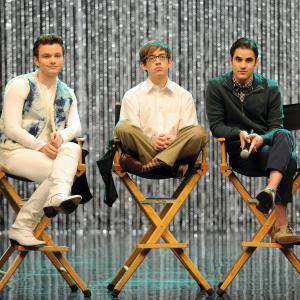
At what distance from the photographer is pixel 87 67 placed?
8039 mm

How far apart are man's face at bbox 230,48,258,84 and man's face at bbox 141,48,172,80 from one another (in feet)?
0.97

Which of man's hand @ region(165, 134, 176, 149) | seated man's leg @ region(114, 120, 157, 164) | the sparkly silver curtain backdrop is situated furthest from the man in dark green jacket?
the sparkly silver curtain backdrop

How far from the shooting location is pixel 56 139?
4.21 metres

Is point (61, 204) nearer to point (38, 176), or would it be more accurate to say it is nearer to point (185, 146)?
point (38, 176)

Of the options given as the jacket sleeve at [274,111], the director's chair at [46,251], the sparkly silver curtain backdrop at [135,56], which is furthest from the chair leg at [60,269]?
the sparkly silver curtain backdrop at [135,56]

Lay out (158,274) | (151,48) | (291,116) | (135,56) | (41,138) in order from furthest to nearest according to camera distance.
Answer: (135,56)
(158,274)
(291,116)
(151,48)
(41,138)

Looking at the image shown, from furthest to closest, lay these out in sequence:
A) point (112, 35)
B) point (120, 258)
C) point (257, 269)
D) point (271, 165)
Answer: point (112, 35) < point (120, 258) < point (257, 269) < point (271, 165)

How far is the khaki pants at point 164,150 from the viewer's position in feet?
13.9

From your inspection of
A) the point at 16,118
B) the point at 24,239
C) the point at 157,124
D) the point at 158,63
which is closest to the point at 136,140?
the point at 157,124

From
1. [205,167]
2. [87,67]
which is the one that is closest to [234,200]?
[87,67]

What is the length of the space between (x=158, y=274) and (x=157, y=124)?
86cm

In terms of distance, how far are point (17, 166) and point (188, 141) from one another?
70cm

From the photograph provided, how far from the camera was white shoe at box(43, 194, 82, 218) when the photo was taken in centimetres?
396

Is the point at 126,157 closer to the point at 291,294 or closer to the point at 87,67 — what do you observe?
the point at 291,294
